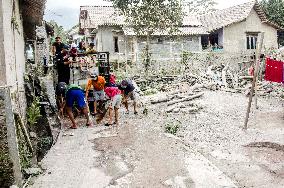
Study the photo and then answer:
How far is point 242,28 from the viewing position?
28.7 meters

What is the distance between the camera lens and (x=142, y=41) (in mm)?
26875

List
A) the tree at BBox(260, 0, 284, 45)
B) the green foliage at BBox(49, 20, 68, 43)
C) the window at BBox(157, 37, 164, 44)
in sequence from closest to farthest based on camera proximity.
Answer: the window at BBox(157, 37, 164, 44), the tree at BBox(260, 0, 284, 45), the green foliage at BBox(49, 20, 68, 43)

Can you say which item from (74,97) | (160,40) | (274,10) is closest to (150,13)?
(160,40)

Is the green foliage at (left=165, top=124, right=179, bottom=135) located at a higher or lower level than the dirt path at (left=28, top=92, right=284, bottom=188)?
higher

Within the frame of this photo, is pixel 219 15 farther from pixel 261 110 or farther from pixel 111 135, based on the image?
pixel 111 135

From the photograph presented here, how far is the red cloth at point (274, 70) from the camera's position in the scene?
12.0 m

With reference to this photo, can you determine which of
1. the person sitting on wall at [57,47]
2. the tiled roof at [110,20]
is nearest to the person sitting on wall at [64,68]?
the person sitting on wall at [57,47]

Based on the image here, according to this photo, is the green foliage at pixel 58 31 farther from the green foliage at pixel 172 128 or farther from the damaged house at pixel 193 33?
the green foliage at pixel 172 128

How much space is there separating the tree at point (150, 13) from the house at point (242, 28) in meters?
6.82

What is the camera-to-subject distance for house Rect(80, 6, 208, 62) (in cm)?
2675

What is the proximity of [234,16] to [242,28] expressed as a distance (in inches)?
45.0

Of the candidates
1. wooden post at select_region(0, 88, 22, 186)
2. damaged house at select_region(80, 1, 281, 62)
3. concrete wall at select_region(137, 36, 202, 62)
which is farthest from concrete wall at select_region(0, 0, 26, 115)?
concrete wall at select_region(137, 36, 202, 62)

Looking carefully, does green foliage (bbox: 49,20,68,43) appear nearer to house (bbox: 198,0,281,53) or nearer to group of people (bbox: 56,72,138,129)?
house (bbox: 198,0,281,53)

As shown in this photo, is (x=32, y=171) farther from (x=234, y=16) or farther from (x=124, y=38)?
(x=234, y=16)
